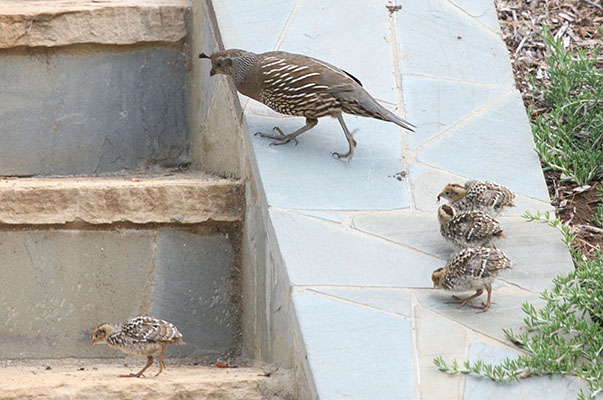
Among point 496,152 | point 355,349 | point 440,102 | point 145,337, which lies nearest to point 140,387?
point 145,337

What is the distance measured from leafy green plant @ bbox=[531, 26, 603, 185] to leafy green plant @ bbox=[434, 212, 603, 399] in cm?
126

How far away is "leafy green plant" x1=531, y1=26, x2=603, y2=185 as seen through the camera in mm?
6223

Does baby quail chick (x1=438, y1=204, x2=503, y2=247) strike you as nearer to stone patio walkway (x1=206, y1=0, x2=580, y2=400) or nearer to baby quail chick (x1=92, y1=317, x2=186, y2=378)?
stone patio walkway (x1=206, y1=0, x2=580, y2=400)

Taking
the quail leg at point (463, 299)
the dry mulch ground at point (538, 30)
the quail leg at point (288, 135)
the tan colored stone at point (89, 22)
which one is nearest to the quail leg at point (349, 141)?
the quail leg at point (288, 135)

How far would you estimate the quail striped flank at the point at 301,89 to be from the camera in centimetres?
586

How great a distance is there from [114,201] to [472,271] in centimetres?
238

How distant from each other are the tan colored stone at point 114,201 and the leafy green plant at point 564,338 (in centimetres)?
217

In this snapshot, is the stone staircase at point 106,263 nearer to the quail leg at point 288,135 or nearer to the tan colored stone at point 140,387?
the tan colored stone at point 140,387

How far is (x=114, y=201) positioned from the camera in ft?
19.4

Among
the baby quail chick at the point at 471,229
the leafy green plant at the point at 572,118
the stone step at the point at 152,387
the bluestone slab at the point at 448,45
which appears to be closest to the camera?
the stone step at the point at 152,387

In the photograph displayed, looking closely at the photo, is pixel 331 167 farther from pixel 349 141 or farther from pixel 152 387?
pixel 152 387

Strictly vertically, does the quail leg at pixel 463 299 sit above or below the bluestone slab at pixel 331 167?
below

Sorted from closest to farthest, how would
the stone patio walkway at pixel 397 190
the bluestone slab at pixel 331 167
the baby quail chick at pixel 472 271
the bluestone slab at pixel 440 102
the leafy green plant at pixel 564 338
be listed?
the leafy green plant at pixel 564 338 < the stone patio walkway at pixel 397 190 < the baby quail chick at pixel 472 271 < the bluestone slab at pixel 331 167 < the bluestone slab at pixel 440 102

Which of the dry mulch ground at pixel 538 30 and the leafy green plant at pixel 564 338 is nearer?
the leafy green plant at pixel 564 338
